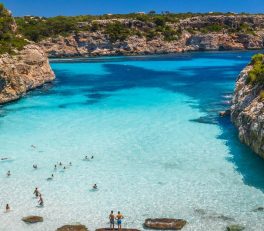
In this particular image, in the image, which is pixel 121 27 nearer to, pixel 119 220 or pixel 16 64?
pixel 16 64

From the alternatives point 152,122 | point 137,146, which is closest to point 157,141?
point 137,146

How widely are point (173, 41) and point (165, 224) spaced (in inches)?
4353

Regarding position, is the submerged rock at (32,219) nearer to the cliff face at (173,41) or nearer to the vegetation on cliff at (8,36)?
the vegetation on cliff at (8,36)

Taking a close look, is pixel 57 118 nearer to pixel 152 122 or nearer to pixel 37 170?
pixel 152 122

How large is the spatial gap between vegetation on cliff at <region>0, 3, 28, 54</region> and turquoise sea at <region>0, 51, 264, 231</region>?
28.2ft

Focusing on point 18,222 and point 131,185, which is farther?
point 131,185

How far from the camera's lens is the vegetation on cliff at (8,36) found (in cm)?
5533

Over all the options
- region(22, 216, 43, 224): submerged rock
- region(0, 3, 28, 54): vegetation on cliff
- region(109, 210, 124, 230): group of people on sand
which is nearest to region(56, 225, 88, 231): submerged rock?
region(109, 210, 124, 230): group of people on sand

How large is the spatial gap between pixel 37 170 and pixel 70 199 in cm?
539

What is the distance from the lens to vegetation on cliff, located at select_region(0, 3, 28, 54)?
55325mm

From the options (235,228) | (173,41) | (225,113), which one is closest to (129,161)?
(235,228)

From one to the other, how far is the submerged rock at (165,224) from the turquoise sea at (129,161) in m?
0.36

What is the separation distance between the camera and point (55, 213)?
68.8 ft

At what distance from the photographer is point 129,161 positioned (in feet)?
92.6
